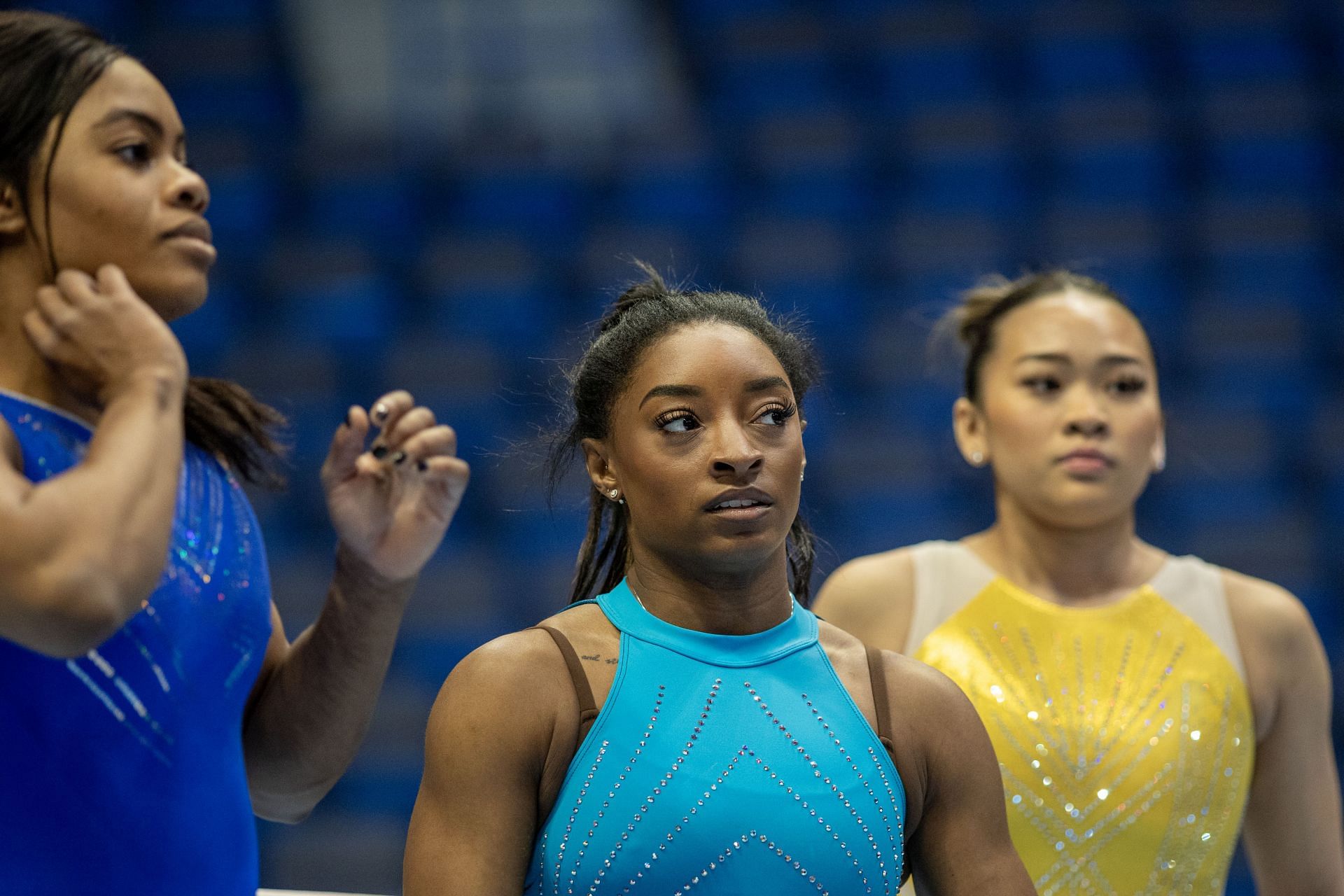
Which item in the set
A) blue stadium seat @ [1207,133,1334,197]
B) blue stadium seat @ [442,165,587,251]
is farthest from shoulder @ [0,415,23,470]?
blue stadium seat @ [1207,133,1334,197]

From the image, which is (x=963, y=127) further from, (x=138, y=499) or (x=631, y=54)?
(x=138, y=499)

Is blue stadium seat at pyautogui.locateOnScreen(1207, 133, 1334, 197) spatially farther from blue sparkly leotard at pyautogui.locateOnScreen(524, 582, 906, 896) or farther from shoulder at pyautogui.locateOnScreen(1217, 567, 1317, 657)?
blue sparkly leotard at pyautogui.locateOnScreen(524, 582, 906, 896)

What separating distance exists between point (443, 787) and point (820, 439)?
10.7 ft

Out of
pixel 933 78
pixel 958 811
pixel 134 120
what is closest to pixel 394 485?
pixel 134 120

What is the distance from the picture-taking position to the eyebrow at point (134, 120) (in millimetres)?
1278

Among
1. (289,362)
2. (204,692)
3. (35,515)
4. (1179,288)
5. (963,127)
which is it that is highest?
(963,127)

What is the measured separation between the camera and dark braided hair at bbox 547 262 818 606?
141cm

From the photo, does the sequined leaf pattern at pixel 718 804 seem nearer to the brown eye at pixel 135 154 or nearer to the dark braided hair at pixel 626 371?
the dark braided hair at pixel 626 371

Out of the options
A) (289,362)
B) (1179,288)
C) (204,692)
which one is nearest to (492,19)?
(289,362)

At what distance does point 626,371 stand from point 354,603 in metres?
0.40

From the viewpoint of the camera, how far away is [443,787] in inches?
47.3

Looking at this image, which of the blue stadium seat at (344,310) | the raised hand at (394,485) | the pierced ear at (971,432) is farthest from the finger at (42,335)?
the blue stadium seat at (344,310)

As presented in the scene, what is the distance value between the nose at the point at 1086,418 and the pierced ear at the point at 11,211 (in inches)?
50.9

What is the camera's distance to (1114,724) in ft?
5.96
